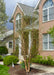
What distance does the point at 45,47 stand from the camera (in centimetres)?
1589

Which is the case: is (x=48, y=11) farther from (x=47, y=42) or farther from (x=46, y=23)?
(x=47, y=42)

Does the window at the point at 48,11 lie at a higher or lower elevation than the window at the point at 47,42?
higher

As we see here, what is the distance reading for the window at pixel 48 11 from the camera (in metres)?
15.4

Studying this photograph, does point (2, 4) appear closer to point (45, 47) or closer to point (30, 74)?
point (45, 47)

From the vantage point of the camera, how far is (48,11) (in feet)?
51.8

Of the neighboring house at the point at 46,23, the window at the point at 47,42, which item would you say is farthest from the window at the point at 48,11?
the window at the point at 47,42

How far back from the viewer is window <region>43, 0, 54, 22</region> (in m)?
15.4

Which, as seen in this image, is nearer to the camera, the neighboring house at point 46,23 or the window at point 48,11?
the neighboring house at point 46,23

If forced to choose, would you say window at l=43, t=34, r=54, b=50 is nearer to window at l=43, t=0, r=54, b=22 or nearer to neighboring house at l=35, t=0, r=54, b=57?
neighboring house at l=35, t=0, r=54, b=57

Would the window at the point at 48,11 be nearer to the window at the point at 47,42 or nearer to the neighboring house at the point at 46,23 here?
the neighboring house at the point at 46,23

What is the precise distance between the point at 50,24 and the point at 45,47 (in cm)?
298

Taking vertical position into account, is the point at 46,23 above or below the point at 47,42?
above

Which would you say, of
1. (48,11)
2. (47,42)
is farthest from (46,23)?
(47,42)

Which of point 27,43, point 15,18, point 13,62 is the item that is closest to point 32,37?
point 27,43
